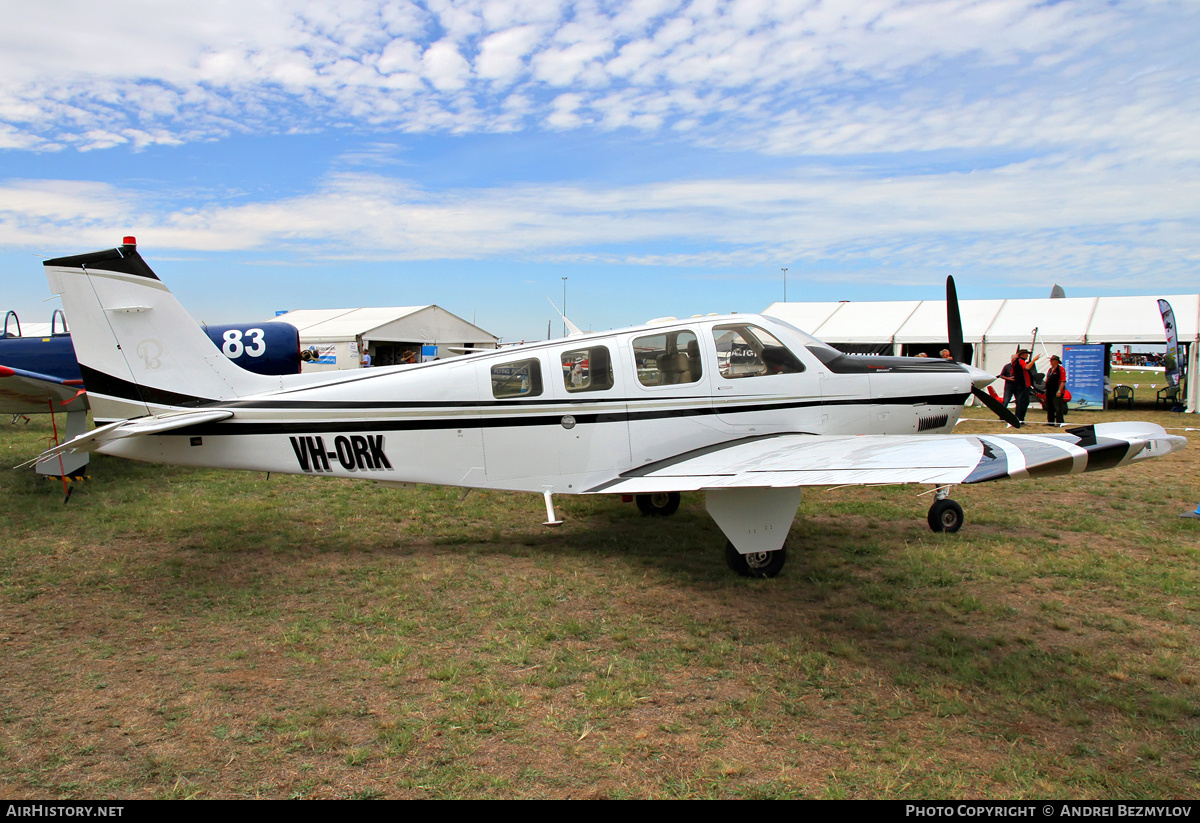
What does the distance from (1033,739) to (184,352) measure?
6.82 meters

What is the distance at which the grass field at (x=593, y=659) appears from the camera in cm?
317

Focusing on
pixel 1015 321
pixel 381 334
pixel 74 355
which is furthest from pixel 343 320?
pixel 1015 321

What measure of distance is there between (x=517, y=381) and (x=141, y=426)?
3.01m

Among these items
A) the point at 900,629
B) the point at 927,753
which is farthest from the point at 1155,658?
the point at 927,753

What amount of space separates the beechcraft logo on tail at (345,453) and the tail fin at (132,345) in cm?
78

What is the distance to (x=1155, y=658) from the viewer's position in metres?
4.24

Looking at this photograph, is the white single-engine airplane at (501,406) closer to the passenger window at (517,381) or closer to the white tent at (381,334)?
the passenger window at (517,381)

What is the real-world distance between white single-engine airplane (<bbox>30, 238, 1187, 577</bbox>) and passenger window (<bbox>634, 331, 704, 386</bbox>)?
0.01 meters

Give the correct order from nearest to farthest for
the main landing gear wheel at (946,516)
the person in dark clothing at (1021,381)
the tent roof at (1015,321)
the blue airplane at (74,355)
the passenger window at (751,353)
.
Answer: the passenger window at (751,353) < the main landing gear wheel at (946,516) < the blue airplane at (74,355) < the person in dark clothing at (1021,381) < the tent roof at (1015,321)

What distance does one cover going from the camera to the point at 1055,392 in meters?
16.6

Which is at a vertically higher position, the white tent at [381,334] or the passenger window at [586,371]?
the white tent at [381,334]

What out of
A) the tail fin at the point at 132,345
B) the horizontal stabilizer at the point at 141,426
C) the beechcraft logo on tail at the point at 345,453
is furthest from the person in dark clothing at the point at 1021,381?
the horizontal stabilizer at the point at 141,426

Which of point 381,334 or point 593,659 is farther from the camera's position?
point 381,334

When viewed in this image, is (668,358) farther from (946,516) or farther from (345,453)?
(946,516)
